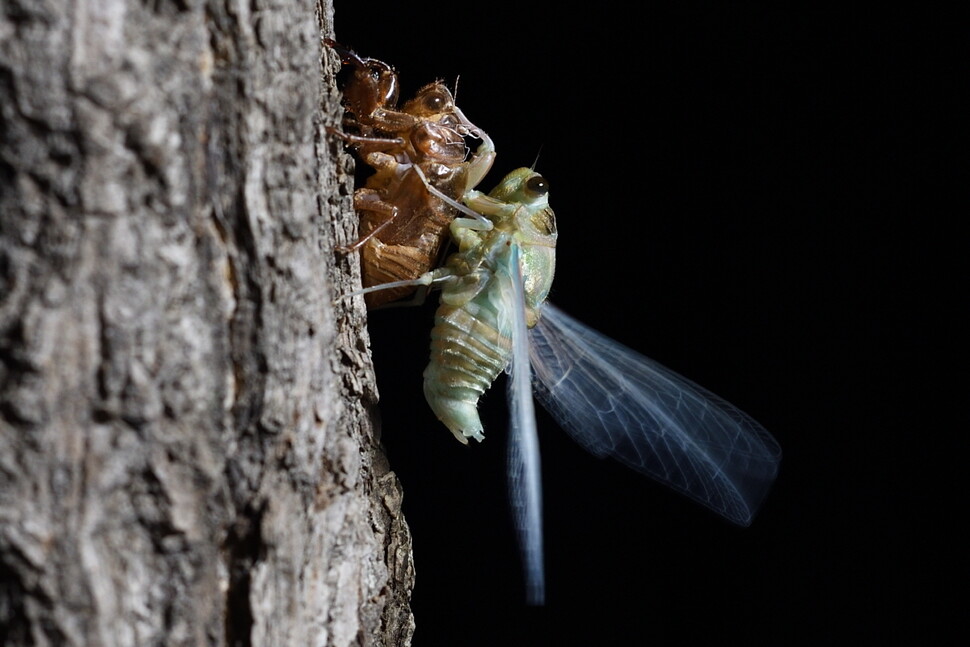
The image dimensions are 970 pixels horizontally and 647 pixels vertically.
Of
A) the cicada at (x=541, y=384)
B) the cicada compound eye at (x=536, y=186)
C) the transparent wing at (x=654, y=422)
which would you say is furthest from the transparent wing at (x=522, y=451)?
the transparent wing at (x=654, y=422)

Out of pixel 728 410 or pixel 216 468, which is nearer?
pixel 216 468

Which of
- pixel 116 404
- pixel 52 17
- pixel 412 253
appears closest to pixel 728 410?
pixel 412 253

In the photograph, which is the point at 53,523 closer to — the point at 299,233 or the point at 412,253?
the point at 299,233

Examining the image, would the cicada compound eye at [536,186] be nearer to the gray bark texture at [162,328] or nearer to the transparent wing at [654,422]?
the transparent wing at [654,422]

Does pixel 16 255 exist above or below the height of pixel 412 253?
below

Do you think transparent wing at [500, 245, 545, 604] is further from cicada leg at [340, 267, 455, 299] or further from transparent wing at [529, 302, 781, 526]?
transparent wing at [529, 302, 781, 526]

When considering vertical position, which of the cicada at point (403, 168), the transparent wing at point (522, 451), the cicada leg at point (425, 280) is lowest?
the transparent wing at point (522, 451)

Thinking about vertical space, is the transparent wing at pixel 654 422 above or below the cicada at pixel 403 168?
below
